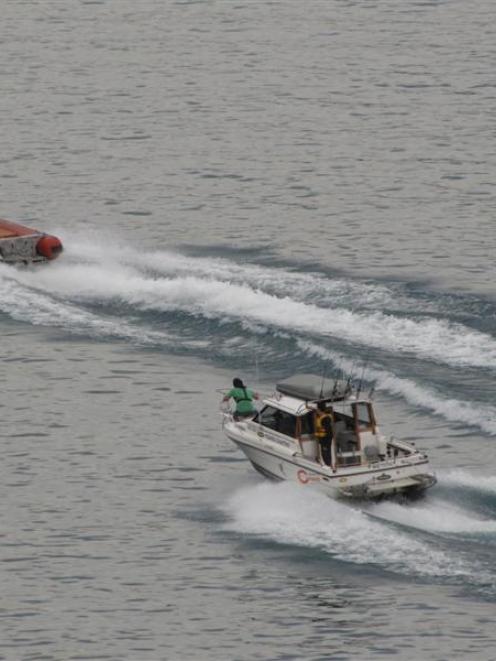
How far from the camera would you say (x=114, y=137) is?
10406cm

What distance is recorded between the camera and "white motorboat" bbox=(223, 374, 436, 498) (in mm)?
53062

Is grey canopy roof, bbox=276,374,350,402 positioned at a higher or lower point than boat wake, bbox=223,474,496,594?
higher

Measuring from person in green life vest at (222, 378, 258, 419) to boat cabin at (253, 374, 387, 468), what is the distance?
→ 1781 mm

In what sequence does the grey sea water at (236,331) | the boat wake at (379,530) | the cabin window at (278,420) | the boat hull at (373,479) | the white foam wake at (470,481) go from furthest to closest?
1. the cabin window at (278,420)
2. the white foam wake at (470,481)
3. the boat hull at (373,479)
4. the boat wake at (379,530)
5. the grey sea water at (236,331)

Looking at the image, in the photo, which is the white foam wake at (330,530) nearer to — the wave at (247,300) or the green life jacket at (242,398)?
the green life jacket at (242,398)

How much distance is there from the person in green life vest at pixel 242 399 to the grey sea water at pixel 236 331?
1.77m

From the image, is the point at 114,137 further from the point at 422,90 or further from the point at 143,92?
the point at 422,90

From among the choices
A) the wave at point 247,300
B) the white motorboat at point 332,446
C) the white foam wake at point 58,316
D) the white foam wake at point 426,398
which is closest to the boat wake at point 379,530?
the white motorboat at point 332,446

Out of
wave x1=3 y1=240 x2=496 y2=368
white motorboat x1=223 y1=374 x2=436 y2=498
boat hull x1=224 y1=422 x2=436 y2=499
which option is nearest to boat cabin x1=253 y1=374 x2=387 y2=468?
white motorboat x1=223 y1=374 x2=436 y2=498

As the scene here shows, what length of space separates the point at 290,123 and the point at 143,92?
12.5 metres

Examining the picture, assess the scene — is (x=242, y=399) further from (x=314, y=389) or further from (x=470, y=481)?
(x=470, y=481)

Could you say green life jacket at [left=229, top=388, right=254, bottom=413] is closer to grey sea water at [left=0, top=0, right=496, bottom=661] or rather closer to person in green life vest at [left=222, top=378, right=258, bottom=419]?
person in green life vest at [left=222, top=378, right=258, bottom=419]

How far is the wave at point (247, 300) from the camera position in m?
64.1

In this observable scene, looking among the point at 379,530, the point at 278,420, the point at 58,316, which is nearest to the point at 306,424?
the point at 278,420
